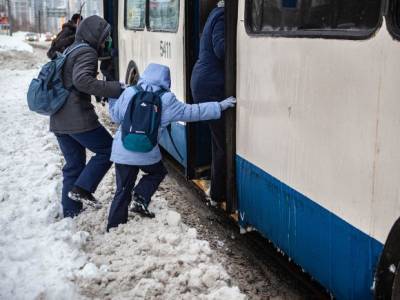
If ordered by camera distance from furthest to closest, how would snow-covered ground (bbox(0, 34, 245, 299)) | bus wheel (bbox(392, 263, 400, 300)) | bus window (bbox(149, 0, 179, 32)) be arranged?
bus window (bbox(149, 0, 179, 32)), snow-covered ground (bbox(0, 34, 245, 299)), bus wheel (bbox(392, 263, 400, 300))

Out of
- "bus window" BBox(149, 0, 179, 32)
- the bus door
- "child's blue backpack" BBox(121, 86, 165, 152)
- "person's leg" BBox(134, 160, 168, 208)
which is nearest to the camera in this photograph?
"child's blue backpack" BBox(121, 86, 165, 152)

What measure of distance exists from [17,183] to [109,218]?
174cm

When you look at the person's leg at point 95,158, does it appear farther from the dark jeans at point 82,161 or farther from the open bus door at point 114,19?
the open bus door at point 114,19

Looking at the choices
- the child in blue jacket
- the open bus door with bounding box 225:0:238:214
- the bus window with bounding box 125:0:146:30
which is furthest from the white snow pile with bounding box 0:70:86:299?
the bus window with bounding box 125:0:146:30

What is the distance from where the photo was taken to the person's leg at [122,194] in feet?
14.1

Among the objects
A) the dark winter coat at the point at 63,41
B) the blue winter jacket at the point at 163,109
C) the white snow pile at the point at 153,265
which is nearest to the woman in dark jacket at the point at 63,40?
the dark winter coat at the point at 63,41

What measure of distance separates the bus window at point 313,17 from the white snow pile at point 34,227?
1964 mm

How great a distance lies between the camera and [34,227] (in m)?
4.43

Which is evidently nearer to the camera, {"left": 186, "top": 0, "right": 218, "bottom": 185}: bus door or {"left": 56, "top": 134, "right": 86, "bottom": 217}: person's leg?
{"left": 56, "top": 134, "right": 86, "bottom": 217}: person's leg

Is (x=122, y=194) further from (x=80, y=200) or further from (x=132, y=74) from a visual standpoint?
(x=132, y=74)

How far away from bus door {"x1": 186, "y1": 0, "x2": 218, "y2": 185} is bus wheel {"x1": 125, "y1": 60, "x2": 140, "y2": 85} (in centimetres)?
233

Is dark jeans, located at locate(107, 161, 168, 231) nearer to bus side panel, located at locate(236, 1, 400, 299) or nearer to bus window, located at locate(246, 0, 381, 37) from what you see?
bus side panel, located at locate(236, 1, 400, 299)

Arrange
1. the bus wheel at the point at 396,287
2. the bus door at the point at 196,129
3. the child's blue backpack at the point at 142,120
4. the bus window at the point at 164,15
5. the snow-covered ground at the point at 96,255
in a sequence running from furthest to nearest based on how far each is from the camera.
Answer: the bus window at the point at 164,15, the bus door at the point at 196,129, the child's blue backpack at the point at 142,120, the snow-covered ground at the point at 96,255, the bus wheel at the point at 396,287

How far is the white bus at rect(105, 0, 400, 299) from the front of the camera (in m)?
2.36
